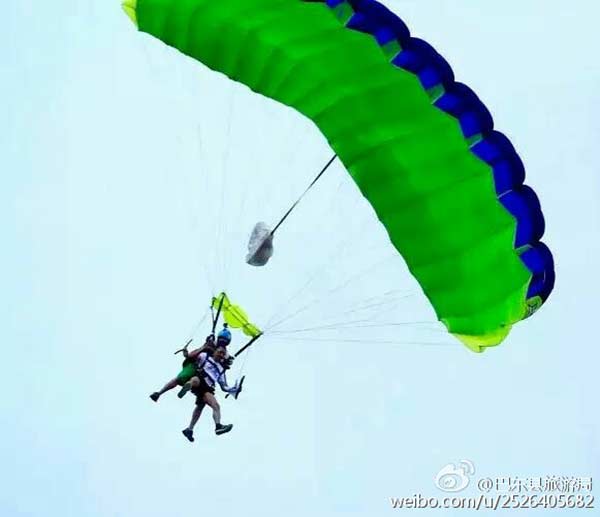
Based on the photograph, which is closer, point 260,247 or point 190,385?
point 190,385

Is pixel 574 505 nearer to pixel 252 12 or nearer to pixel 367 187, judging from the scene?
pixel 367 187

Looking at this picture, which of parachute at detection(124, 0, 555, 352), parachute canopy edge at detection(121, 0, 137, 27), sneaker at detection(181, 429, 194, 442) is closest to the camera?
parachute at detection(124, 0, 555, 352)

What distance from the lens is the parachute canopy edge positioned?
1719cm

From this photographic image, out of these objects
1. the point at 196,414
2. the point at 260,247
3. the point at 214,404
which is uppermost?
the point at 260,247

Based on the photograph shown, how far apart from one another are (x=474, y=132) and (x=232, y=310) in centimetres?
369

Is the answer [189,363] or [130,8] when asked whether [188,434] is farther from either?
[130,8]

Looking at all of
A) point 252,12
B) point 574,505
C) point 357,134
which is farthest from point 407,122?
point 574,505

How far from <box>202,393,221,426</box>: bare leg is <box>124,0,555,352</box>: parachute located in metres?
2.64

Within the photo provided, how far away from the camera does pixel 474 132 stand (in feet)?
53.0

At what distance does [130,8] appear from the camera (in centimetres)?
1725

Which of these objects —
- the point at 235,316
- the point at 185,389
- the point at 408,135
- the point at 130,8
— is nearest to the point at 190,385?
the point at 185,389

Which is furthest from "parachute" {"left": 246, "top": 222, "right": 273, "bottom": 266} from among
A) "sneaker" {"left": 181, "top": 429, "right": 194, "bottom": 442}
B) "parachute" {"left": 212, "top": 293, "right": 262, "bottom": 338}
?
"sneaker" {"left": 181, "top": 429, "right": 194, "bottom": 442}

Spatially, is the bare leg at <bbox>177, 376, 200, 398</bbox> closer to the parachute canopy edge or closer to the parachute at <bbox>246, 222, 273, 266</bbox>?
the parachute at <bbox>246, 222, 273, 266</bbox>

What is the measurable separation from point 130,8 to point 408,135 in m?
3.73
